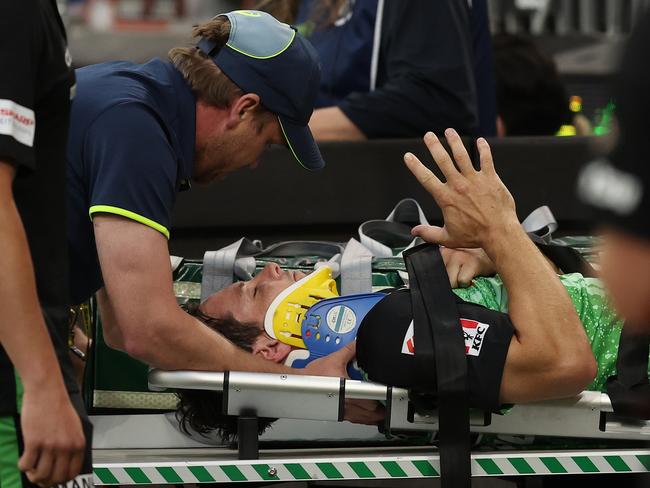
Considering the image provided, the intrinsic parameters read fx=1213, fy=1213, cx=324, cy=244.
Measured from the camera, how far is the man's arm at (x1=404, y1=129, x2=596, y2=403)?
289 centimetres

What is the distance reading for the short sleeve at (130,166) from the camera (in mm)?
2680

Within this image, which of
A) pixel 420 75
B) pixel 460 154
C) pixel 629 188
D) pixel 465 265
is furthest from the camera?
pixel 420 75

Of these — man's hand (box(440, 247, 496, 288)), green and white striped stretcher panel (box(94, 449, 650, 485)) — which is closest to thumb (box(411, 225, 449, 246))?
man's hand (box(440, 247, 496, 288))

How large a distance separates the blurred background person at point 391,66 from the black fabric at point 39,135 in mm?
2437

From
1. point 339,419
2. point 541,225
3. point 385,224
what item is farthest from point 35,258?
point 541,225

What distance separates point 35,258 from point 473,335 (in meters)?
1.23

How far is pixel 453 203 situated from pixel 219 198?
1.40 meters

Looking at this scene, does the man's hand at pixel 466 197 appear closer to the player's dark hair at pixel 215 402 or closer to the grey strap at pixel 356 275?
the grey strap at pixel 356 275

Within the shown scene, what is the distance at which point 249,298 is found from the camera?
3318mm

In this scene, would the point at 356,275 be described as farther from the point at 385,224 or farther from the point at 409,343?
the point at 409,343

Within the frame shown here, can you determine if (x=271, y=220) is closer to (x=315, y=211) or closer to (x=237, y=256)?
(x=315, y=211)

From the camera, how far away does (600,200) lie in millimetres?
1252

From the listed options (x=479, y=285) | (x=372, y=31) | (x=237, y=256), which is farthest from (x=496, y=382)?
(x=372, y=31)

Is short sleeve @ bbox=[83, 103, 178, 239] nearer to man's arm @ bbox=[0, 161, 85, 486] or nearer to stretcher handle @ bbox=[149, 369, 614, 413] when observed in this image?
stretcher handle @ bbox=[149, 369, 614, 413]
